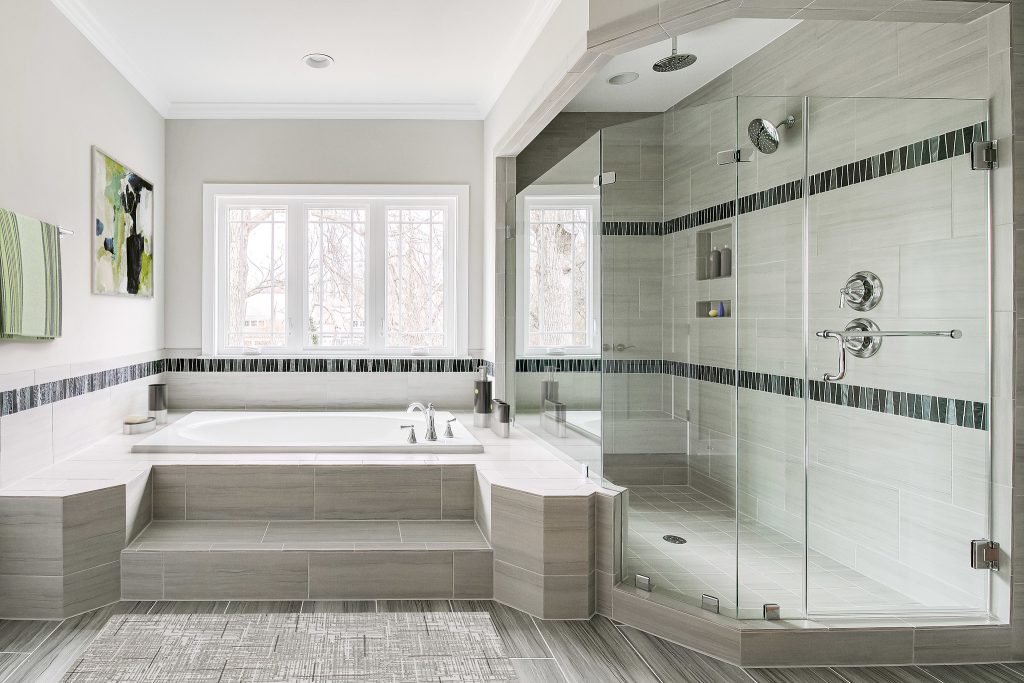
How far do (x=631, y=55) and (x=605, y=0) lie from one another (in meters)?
0.87

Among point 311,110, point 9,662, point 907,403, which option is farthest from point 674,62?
point 9,662

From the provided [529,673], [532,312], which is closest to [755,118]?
[532,312]

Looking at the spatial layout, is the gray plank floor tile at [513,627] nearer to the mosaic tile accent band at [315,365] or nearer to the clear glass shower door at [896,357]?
the clear glass shower door at [896,357]

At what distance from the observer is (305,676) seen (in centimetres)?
209

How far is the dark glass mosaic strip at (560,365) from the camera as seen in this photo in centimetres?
290

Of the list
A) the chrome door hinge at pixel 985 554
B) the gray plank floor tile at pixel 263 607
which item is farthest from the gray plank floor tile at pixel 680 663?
the gray plank floor tile at pixel 263 607

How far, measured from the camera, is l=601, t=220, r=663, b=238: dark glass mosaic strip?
2.65 m

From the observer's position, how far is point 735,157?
92.7 inches

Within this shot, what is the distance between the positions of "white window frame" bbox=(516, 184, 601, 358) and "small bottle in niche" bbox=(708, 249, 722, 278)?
491 millimetres

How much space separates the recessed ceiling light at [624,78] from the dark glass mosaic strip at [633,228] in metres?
1.23

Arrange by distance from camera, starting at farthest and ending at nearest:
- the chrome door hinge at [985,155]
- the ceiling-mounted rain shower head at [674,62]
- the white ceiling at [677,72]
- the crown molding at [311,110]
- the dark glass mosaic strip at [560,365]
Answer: the crown molding at [311,110]
the ceiling-mounted rain shower head at [674,62]
the white ceiling at [677,72]
the dark glass mosaic strip at [560,365]
the chrome door hinge at [985,155]

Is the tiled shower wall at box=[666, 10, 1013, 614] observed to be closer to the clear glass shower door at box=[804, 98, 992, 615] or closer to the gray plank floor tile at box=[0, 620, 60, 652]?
the clear glass shower door at box=[804, 98, 992, 615]

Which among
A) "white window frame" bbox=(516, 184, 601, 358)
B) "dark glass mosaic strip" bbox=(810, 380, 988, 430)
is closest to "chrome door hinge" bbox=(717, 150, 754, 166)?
"white window frame" bbox=(516, 184, 601, 358)

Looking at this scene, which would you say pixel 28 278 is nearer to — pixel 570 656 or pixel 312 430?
pixel 312 430
